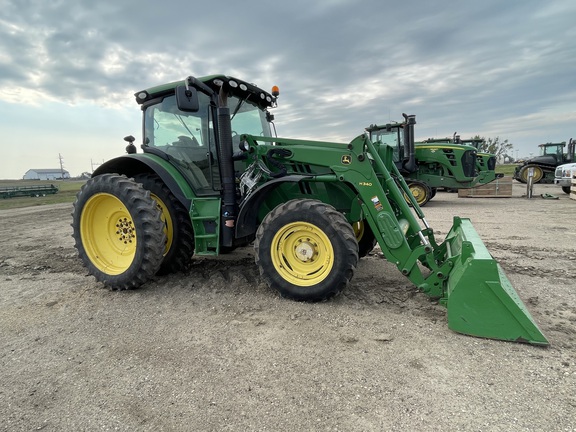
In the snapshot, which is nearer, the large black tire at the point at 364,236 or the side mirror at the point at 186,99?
the side mirror at the point at 186,99

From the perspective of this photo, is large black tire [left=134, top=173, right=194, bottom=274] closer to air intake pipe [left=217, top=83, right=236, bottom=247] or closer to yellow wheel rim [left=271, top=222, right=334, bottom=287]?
air intake pipe [left=217, top=83, right=236, bottom=247]

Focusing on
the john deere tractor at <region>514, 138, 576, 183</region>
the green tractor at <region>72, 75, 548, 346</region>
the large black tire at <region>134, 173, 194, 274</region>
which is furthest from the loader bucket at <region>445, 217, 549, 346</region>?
the john deere tractor at <region>514, 138, 576, 183</region>

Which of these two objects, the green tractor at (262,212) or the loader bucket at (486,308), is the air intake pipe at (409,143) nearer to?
the green tractor at (262,212)

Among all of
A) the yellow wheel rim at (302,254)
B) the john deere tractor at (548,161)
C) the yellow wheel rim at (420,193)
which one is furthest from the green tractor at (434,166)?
the john deere tractor at (548,161)

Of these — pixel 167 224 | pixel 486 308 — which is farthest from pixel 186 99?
pixel 486 308

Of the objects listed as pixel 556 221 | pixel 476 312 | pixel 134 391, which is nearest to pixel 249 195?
pixel 134 391

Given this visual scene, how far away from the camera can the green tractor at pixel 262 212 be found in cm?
326

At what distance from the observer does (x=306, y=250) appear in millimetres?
3619

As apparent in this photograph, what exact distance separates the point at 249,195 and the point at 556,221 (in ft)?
27.0

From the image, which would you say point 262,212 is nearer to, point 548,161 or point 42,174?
point 548,161

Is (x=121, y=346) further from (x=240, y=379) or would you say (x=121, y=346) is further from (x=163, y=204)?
(x=163, y=204)

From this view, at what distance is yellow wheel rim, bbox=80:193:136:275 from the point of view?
171 inches

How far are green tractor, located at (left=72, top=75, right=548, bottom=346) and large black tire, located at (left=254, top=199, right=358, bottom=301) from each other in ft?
0.04

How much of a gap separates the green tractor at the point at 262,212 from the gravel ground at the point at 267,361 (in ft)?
0.96
